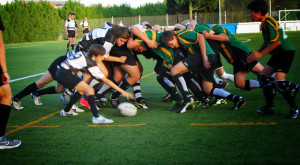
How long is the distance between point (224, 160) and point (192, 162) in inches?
13.5

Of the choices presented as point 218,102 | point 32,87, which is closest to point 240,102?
point 218,102

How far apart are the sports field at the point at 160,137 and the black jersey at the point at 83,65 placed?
0.82m

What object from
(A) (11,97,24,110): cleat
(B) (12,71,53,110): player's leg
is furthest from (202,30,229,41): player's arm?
(A) (11,97,24,110): cleat

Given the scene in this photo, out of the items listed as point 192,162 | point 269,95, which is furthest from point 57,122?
point 269,95

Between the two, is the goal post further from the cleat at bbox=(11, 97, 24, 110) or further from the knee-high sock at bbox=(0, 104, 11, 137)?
the knee-high sock at bbox=(0, 104, 11, 137)

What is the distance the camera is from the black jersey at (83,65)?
5422 millimetres

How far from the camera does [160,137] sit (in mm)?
4629

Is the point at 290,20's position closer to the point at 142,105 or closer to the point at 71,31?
the point at 71,31

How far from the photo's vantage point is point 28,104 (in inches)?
292

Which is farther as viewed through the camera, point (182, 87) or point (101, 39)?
point (101, 39)

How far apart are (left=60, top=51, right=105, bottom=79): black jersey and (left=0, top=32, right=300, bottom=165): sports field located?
0.82 metres

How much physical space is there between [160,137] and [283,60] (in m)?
2.23

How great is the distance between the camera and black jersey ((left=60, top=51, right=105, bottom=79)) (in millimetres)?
5422

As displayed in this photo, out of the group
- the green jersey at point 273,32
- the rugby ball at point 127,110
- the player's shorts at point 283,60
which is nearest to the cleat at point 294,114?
the player's shorts at point 283,60
